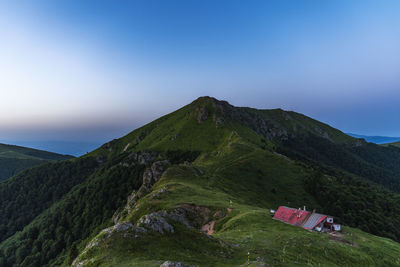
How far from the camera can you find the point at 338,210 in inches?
3979

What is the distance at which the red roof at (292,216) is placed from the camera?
55875 millimetres

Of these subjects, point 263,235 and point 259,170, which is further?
point 259,170

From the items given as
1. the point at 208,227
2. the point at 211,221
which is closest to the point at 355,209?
the point at 211,221

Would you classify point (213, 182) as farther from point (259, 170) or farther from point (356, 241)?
point (356, 241)

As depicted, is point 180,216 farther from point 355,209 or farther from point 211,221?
point 355,209

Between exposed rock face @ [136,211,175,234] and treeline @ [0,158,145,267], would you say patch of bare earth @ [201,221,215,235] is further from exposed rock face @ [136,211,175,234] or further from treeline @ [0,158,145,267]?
treeline @ [0,158,145,267]

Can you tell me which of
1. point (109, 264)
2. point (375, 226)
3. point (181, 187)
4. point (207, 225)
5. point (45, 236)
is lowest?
point (45, 236)

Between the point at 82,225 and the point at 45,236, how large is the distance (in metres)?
28.6

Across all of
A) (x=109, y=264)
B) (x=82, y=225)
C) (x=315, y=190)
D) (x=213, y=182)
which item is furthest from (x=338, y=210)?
(x=82, y=225)

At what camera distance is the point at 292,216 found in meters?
57.5

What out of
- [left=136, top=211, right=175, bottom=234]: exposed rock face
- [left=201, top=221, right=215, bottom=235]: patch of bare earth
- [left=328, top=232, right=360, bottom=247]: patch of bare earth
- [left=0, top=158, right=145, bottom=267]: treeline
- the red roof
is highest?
[left=136, top=211, right=175, bottom=234]: exposed rock face

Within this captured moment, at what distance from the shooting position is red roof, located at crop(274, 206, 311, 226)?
183 ft

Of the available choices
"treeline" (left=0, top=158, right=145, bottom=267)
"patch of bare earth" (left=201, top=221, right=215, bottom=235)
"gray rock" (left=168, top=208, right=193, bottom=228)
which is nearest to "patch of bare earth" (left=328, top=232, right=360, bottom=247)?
"patch of bare earth" (left=201, top=221, right=215, bottom=235)

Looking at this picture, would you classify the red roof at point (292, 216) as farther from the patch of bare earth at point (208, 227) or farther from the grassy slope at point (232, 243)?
the patch of bare earth at point (208, 227)
